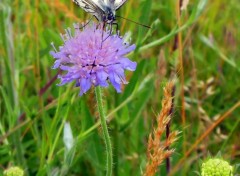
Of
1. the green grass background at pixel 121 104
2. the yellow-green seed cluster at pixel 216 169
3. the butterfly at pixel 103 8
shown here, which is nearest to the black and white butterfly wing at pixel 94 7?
the butterfly at pixel 103 8

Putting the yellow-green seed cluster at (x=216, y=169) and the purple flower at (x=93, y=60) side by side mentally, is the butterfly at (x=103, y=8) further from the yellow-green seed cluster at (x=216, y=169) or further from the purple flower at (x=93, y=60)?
the yellow-green seed cluster at (x=216, y=169)

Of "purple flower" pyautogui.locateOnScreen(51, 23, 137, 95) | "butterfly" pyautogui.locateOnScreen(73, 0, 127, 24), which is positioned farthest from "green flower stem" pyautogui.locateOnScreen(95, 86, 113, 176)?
"butterfly" pyautogui.locateOnScreen(73, 0, 127, 24)

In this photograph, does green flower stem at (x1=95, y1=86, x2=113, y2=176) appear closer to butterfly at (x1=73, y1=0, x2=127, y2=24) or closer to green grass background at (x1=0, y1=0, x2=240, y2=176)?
green grass background at (x1=0, y1=0, x2=240, y2=176)

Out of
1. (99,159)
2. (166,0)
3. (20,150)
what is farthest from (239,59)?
(20,150)

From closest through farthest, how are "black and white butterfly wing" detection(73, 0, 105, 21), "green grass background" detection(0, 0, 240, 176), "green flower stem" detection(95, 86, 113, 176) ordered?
"green flower stem" detection(95, 86, 113, 176)
"black and white butterfly wing" detection(73, 0, 105, 21)
"green grass background" detection(0, 0, 240, 176)

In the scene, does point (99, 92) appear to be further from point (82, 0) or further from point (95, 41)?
point (82, 0)

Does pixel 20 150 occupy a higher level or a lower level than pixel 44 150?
lower
